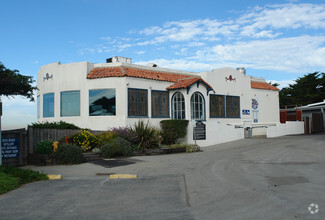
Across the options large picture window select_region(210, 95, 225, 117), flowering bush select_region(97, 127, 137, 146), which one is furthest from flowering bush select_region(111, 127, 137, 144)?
large picture window select_region(210, 95, 225, 117)

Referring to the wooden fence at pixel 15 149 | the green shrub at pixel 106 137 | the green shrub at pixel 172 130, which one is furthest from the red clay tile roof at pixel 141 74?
the wooden fence at pixel 15 149

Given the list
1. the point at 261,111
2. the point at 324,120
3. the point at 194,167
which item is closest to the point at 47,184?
the point at 194,167

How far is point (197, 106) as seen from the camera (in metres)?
21.0

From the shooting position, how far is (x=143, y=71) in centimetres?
2050

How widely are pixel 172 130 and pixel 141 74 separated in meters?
4.48

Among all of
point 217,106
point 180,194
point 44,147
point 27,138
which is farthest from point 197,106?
point 180,194

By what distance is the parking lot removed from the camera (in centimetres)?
573

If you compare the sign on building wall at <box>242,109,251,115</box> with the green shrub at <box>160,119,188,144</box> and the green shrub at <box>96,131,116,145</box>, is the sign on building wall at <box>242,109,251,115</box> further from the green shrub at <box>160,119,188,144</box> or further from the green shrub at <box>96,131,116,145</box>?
the green shrub at <box>96,131,116,145</box>

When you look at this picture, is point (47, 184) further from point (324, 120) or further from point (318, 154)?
point (324, 120)

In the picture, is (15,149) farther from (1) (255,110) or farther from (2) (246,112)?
(1) (255,110)

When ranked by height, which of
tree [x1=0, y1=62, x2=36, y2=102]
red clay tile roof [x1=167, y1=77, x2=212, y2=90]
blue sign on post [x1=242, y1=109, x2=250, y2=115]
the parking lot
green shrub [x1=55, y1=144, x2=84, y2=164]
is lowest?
the parking lot

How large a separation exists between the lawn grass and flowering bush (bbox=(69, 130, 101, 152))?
4.93m

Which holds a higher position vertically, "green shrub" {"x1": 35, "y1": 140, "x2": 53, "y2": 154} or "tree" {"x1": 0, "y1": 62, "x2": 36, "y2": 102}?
"tree" {"x1": 0, "y1": 62, "x2": 36, "y2": 102}

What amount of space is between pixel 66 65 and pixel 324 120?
2867cm
